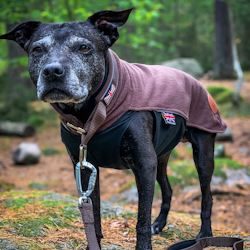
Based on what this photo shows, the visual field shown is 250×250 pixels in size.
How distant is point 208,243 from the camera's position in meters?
3.13

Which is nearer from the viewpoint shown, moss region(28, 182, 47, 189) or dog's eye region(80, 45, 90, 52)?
dog's eye region(80, 45, 90, 52)

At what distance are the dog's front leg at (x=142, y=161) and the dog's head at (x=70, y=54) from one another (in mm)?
495

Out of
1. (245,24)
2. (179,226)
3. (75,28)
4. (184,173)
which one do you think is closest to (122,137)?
(75,28)

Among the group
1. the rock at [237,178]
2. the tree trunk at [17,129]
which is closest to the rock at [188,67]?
the tree trunk at [17,129]

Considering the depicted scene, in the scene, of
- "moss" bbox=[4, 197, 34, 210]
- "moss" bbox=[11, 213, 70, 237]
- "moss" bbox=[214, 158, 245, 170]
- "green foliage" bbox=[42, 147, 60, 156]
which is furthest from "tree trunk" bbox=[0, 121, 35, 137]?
"moss" bbox=[11, 213, 70, 237]

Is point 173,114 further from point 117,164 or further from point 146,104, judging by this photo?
point 117,164

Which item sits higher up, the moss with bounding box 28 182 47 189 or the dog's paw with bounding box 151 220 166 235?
the dog's paw with bounding box 151 220 166 235

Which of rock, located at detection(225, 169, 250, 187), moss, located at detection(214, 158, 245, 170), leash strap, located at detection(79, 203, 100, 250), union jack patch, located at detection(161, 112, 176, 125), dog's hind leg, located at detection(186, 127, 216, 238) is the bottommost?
rock, located at detection(225, 169, 250, 187)

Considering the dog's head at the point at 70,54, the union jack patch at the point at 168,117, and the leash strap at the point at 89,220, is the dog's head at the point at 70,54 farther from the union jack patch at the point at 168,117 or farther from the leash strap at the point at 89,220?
the leash strap at the point at 89,220

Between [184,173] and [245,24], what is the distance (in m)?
17.8

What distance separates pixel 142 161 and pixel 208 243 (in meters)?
1.21

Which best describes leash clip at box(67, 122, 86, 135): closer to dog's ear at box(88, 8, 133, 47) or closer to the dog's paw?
dog's ear at box(88, 8, 133, 47)

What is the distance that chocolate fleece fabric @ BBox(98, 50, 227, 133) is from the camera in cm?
273

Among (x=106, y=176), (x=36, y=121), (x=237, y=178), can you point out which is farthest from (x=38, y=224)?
(x=36, y=121)
